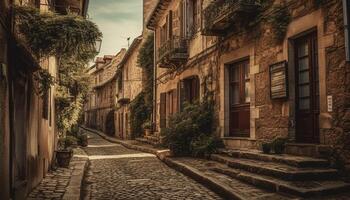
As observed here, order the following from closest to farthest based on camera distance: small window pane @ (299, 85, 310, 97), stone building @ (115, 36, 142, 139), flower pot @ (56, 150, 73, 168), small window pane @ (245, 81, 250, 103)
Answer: small window pane @ (299, 85, 310, 97)
flower pot @ (56, 150, 73, 168)
small window pane @ (245, 81, 250, 103)
stone building @ (115, 36, 142, 139)

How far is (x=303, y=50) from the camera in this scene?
8594mm

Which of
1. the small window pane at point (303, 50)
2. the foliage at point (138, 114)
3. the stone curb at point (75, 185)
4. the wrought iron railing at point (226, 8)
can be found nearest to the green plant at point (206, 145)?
the wrought iron railing at point (226, 8)

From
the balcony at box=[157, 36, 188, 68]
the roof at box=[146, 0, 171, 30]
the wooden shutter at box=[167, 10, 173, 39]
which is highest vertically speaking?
the roof at box=[146, 0, 171, 30]

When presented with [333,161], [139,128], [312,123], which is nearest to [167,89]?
[139,128]

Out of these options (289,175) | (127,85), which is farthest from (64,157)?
(127,85)

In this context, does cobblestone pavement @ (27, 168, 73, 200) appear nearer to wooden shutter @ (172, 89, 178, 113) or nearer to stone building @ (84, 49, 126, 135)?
wooden shutter @ (172, 89, 178, 113)

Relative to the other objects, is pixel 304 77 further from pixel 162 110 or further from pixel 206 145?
pixel 162 110

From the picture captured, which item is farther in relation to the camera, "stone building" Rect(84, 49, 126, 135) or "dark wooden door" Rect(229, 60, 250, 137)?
"stone building" Rect(84, 49, 126, 135)

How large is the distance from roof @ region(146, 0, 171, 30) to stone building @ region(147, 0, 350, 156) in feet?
12.4

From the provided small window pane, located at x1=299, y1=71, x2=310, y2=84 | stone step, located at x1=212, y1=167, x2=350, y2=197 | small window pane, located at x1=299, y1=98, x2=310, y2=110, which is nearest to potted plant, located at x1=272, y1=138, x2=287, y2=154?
small window pane, located at x1=299, y1=98, x2=310, y2=110

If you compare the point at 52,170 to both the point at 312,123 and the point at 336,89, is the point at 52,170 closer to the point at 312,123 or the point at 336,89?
the point at 312,123

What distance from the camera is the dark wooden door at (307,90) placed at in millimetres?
8180

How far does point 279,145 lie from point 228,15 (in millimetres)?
3837

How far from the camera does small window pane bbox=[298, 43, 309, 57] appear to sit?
27.8 feet
